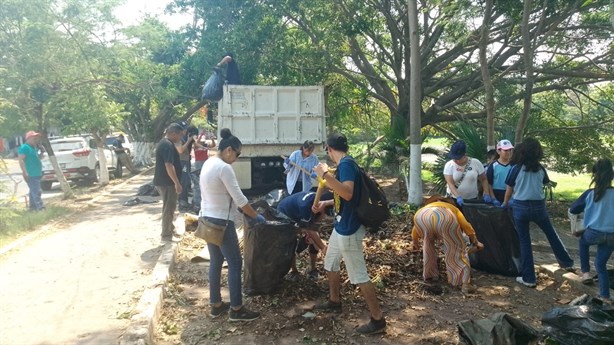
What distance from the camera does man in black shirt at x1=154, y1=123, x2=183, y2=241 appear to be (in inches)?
283

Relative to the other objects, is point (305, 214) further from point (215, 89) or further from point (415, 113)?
point (215, 89)

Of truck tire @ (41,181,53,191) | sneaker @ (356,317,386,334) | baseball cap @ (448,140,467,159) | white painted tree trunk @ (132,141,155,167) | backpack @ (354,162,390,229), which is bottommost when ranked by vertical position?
sneaker @ (356,317,386,334)

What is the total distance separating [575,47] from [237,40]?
8693 millimetres

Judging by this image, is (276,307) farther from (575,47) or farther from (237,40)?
(575,47)

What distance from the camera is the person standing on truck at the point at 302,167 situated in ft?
25.1

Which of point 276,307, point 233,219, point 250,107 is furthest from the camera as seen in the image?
point 250,107

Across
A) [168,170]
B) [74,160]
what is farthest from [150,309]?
[74,160]

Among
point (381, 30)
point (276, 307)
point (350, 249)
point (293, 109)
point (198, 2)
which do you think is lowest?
point (276, 307)

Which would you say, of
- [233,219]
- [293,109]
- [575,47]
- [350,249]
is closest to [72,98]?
[293,109]

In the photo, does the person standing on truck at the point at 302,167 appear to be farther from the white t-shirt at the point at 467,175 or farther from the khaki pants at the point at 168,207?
the white t-shirt at the point at 467,175

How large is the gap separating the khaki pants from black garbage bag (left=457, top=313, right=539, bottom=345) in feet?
16.5

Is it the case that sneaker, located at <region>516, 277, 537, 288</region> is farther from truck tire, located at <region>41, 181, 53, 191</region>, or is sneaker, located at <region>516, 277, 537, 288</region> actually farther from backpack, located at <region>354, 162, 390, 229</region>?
truck tire, located at <region>41, 181, 53, 191</region>

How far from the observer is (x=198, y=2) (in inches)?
615

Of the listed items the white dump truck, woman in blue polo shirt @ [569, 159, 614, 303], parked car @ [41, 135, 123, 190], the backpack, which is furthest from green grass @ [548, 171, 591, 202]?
parked car @ [41, 135, 123, 190]
